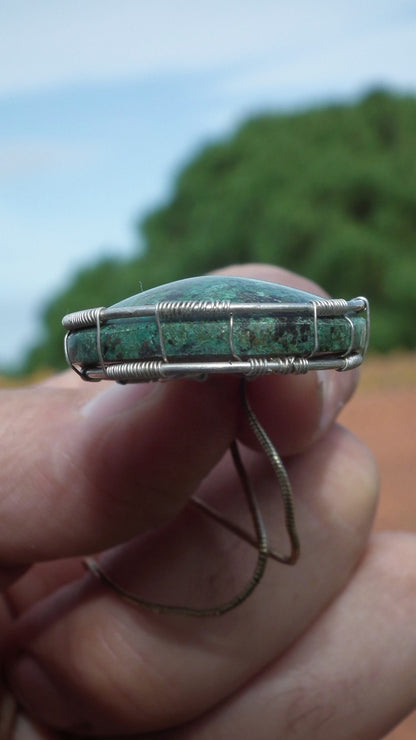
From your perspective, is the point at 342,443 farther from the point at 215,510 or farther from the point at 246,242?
the point at 246,242

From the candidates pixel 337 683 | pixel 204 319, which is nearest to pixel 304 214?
pixel 337 683

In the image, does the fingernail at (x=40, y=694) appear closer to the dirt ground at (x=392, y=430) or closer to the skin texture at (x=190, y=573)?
the skin texture at (x=190, y=573)

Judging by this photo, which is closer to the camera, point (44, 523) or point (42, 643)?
point (44, 523)

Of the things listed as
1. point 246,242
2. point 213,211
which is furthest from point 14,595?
point 213,211

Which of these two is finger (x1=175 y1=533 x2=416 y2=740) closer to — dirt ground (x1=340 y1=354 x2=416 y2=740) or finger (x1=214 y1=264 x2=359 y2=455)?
finger (x1=214 y1=264 x2=359 y2=455)

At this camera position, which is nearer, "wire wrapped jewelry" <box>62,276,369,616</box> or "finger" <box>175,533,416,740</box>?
"wire wrapped jewelry" <box>62,276,369,616</box>

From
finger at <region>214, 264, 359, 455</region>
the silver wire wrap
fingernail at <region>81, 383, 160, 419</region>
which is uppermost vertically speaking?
the silver wire wrap

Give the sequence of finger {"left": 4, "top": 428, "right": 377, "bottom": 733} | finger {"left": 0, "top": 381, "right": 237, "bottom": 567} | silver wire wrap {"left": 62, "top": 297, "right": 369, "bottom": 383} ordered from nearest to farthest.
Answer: silver wire wrap {"left": 62, "top": 297, "right": 369, "bottom": 383}
finger {"left": 0, "top": 381, "right": 237, "bottom": 567}
finger {"left": 4, "top": 428, "right": 377, "bottom": 733}

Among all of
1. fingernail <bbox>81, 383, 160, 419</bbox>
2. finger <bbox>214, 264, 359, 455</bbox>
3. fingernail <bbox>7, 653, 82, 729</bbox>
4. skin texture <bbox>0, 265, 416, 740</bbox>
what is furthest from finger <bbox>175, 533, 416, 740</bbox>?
fingernail <bbox>81, 383, 160, 419</bbox>
